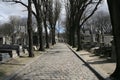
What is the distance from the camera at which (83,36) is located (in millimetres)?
104812

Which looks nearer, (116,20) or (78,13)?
(116,20)

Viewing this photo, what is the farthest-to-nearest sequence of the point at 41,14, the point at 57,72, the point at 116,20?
the point at 41,14 → the point at 57,72 → the point at 116,20

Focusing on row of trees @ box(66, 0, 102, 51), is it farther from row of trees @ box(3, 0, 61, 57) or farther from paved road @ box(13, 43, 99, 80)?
paved road @ box(13, 43, 99, 80)

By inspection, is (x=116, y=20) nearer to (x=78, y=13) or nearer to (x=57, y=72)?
(x=57, y=72)

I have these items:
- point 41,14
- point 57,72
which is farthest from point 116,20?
point 41,14

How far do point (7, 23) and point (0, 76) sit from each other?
398 ft

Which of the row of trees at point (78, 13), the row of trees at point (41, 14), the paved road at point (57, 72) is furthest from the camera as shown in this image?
the row of trees at point (78, 13)

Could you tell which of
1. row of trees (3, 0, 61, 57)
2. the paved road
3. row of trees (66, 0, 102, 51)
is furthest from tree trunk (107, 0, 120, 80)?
row of trees (66, 0, 102, 51)

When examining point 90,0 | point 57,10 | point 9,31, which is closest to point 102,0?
point 90,0

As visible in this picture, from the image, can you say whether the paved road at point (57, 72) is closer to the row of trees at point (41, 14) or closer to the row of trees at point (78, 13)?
the row of trees at point (41, 14)

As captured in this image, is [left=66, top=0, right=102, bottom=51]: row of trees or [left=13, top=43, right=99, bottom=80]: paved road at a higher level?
[left=66, top=0, right=102, bottom=51]: row of trees

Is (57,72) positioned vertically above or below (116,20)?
below

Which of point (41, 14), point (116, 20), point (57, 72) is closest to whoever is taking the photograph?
point (116, 20)

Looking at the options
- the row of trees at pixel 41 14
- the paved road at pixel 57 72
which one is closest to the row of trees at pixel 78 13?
the row of trees at pixel 41 14
